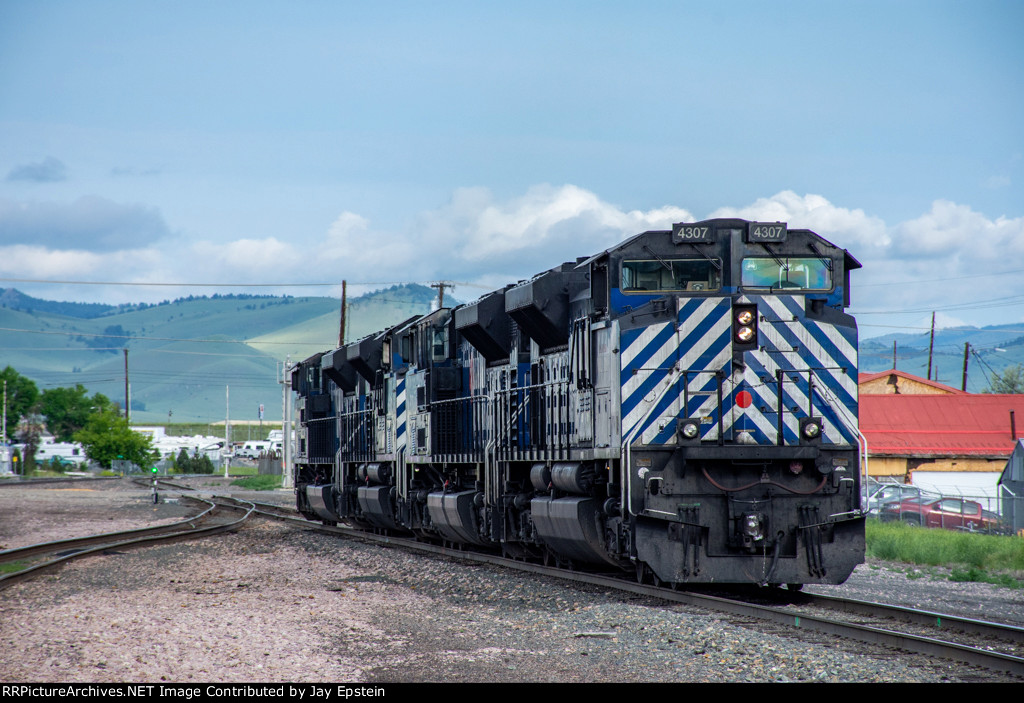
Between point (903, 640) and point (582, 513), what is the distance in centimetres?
469

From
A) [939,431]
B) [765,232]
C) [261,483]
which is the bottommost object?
[261,483]

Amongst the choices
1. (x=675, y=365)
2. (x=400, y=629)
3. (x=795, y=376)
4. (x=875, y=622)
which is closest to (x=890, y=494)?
(x=795, y=376)

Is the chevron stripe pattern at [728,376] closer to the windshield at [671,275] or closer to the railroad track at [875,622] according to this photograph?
the windshield at [671,275]

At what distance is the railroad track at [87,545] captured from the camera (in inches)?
631

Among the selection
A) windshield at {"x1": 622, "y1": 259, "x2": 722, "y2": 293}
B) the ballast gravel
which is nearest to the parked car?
the ballast gravel

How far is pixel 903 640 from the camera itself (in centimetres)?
864

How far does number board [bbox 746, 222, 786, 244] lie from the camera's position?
12.1 metres

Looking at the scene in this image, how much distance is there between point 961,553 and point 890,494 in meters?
13.6

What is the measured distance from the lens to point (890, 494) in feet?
100

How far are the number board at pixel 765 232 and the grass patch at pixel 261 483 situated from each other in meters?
44.6

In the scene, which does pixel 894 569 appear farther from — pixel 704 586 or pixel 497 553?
pixel 497 553

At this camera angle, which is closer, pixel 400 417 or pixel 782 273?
pixel 782 273

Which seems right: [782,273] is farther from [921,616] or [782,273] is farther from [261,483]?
[261,483]
